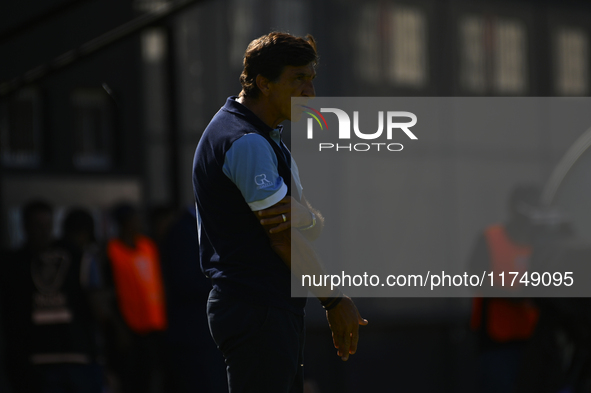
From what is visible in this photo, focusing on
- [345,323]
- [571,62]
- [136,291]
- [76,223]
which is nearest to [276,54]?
[345,323]

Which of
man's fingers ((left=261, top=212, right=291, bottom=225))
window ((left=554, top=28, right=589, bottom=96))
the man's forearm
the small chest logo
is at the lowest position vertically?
the man's forearm

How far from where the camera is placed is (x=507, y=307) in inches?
206

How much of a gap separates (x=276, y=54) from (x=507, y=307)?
3297 millimetres

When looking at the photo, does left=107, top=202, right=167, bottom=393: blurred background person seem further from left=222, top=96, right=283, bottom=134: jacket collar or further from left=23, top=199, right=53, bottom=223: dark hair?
left=222, top=96, right=283, bottom=134: jacket collar

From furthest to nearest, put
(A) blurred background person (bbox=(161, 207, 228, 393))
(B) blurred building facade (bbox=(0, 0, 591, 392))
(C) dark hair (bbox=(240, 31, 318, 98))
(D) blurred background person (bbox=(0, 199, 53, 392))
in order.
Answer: (B) blurred building facade (bbox=(0, 0, 591, 392))
(A) blurred background person (bbox=(161, 207, 228, 393))
(D) blurred background person (bbox=(0, 199, 53, 392))
(C) dark hair (bbox=(240, 31, 318, 98))

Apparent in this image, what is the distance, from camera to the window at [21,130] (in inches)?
310

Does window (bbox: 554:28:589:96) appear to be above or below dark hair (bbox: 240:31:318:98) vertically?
above

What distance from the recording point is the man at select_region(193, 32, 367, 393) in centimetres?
236

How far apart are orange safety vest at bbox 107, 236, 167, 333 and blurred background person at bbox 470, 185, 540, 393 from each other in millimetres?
2718

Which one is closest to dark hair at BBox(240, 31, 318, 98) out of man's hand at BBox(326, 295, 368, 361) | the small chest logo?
the small chest logo

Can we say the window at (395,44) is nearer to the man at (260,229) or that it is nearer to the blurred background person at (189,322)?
the blurred background person at (189,322)

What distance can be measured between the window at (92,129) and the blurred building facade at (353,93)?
12 millimetres

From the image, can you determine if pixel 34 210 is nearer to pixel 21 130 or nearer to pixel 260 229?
pixel 21 130

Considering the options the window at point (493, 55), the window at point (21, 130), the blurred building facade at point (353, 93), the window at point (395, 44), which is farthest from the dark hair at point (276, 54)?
the window at point (493, 55)
